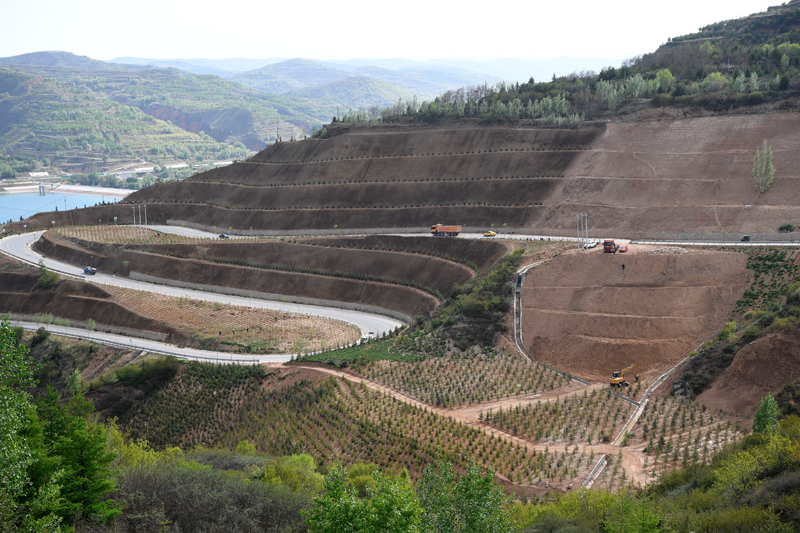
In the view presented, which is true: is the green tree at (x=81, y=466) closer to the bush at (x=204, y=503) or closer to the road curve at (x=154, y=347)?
the bush at (x=204, y=503)

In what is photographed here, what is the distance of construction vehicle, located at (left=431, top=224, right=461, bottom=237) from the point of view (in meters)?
69.4

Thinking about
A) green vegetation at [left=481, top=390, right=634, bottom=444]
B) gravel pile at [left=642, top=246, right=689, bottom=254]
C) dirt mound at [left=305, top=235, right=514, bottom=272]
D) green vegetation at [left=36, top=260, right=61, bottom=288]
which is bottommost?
green vegetation at [left=481, top=390, right=634, bottom=444]

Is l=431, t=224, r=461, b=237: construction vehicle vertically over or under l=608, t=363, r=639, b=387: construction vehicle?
over

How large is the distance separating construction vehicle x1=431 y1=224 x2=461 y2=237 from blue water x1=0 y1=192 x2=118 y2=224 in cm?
12302

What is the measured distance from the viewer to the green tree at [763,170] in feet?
200

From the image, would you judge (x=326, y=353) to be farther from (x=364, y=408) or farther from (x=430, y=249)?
(x=430, y=249)

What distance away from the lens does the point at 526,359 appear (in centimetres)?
4484

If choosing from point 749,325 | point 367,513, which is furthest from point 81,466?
point 749,325

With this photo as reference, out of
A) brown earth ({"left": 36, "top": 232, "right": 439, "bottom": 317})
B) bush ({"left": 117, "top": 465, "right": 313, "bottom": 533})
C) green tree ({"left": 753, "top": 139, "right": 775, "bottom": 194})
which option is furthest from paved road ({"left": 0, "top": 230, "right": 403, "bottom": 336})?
green tree ({"left": 753, "top": 139, "right": 775, "bottom": 194})

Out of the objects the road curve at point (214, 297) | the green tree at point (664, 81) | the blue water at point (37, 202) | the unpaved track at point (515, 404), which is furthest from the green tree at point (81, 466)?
the blue water at point (37, 202)

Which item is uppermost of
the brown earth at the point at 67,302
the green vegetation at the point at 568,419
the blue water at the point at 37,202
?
the blue water at the point at 37,202

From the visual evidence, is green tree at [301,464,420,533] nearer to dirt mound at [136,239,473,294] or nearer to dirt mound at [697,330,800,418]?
dirt mound at [697,330,800,418]

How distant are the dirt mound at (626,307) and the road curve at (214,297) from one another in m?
15.0

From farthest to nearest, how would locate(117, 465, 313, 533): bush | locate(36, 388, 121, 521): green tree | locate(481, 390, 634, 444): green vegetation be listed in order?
locate(481, 390, 634, 444): green vegetation < locate(117, 465, 313, 533): bush < locate(36, 388, 121, 521): green tree
